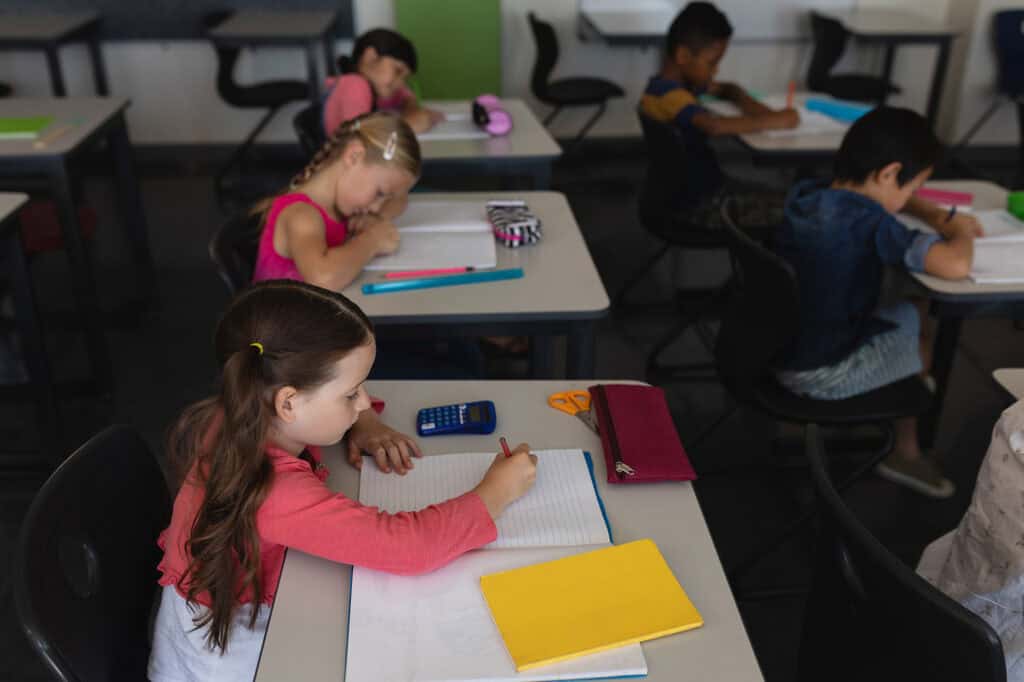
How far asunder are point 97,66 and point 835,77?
3925 millimetres

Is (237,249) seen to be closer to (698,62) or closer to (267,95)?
(698,62)

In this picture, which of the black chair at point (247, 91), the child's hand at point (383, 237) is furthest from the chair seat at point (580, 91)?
the child's hand at point (383, 237)

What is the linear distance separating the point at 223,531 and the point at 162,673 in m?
0.29

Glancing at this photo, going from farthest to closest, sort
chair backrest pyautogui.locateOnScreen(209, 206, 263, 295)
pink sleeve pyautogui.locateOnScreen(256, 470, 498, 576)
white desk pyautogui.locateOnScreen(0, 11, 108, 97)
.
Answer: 1. white desk pyautogui.locateOnScreen(0, 11, 108, 97)
2. chair backrest pyautogui.locateOnScreen(209, 206, 263, 295)
3. pink sleeve pyautogui.locateOnScreen(256, 470, 498, 576)

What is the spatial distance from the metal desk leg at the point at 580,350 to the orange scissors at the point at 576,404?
35cm

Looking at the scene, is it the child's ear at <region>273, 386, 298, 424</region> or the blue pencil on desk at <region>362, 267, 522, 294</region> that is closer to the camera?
the child's ear at <region>273, 386, 298, 424</region>

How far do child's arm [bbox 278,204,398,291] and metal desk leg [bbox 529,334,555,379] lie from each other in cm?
37

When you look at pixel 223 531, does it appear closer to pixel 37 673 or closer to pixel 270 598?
pixel 270 598

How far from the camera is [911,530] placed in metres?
2.28

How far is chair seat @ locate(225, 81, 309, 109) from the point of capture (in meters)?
4.57

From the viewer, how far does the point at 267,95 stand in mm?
4586

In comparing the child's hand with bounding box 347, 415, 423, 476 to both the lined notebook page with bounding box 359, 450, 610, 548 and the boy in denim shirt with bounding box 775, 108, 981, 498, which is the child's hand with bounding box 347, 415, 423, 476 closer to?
the lined notebook page with bounding box 359, 450, 610, 548

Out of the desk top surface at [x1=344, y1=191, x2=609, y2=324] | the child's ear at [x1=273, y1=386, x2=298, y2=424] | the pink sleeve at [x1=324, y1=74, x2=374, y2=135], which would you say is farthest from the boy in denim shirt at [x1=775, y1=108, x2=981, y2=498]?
the pink sleeve at [x1=324, y1=74, x2=374, y2=135]

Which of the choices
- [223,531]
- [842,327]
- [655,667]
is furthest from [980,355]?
[223,531]
